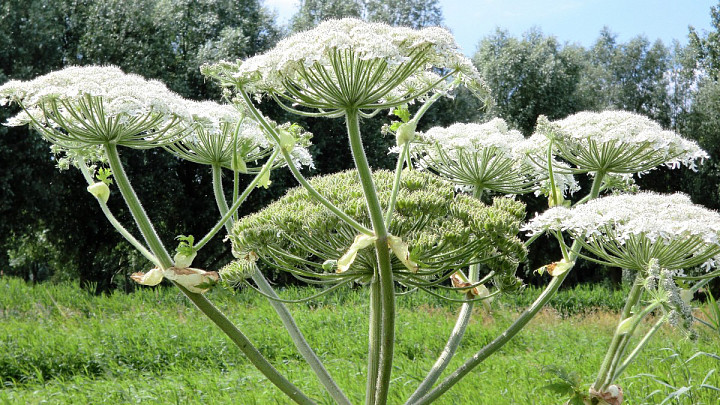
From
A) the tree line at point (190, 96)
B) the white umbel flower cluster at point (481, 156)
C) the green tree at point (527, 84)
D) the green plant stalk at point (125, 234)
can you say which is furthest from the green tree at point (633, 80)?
the green plant stalk at point (125, 234)

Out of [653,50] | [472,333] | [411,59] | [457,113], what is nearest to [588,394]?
[411,59]

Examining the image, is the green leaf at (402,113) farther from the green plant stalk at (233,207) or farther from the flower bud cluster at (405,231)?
the green plant stalk at (233,207)

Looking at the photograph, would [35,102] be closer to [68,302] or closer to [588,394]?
[588,394]

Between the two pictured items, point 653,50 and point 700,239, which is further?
point 653,50

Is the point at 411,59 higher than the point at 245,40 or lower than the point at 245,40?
lower

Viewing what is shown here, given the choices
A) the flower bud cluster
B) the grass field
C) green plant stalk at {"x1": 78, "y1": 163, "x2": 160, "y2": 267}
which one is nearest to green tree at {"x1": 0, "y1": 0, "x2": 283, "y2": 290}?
the grass field

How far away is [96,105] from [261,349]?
243 inches

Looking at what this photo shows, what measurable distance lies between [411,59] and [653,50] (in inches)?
1057

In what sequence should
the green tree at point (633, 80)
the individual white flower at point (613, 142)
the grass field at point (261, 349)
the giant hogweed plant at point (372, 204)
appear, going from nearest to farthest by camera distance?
the giant hogweed plant at point (372, 204) → the individual white flower at point (613, 142) → the grass field at point (261, 349) → the green tree at point (633, 80)

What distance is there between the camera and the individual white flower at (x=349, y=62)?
176 cm

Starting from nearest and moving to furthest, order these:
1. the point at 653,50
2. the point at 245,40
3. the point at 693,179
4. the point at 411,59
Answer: the point at 411,59
the point at 245,40
the point at 693,179
the point at 653,50

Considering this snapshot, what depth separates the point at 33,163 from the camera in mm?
14508

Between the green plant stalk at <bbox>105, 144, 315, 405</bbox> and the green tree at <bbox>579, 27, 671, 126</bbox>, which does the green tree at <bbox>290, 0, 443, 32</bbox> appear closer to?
the green tree at <bbox>579, 27, 671, 126</bbox>

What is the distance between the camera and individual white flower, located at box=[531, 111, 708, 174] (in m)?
2.79
